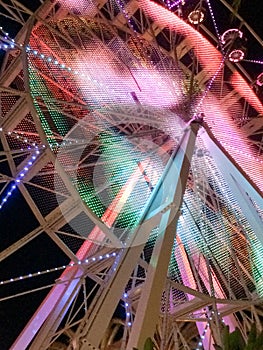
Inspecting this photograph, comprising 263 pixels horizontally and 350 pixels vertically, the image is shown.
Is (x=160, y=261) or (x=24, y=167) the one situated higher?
(x=24, y=167)

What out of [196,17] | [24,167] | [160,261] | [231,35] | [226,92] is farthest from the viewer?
[226,92]

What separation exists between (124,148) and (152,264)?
17.8 ft

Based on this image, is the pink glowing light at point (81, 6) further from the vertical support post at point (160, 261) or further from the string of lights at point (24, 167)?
the vertical support post at point (160, 261)

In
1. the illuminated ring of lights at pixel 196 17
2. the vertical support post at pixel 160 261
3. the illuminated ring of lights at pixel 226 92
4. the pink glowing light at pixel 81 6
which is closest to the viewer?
the vertical support post at pixel 160 261

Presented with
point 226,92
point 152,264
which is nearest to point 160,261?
point 152,264

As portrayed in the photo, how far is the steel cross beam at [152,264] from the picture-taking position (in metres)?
5.95

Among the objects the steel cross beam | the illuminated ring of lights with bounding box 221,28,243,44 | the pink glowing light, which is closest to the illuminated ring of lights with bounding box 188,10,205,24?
the illuminated ring of lights with bounding box 221,28,243,44

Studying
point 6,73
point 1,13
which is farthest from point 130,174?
point 1,13

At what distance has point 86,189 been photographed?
10203 millimetres

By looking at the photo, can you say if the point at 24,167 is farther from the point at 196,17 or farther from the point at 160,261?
the point at 196,17

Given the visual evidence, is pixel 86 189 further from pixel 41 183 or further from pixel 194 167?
pixel 194 167

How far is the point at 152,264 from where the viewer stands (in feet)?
21.7

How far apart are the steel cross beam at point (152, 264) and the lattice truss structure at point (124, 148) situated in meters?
0.51

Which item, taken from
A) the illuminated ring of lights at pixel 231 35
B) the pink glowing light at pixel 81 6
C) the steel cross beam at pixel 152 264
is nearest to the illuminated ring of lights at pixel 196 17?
the illuminated ring of lights at pixel 231 35
